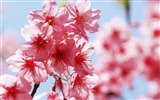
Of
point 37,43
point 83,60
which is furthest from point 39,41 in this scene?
point 83,60

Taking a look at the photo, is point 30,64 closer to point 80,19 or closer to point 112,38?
point 80,19

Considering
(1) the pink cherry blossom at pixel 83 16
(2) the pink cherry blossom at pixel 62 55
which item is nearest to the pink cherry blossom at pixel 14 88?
(2) the pink cherry blossom at pixel 62 55

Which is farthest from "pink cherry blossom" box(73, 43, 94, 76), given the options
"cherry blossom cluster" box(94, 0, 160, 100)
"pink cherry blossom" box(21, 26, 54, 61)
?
"cherry blossom cluster" box(94, 0, 160, 100)

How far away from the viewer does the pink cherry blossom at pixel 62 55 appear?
3.78ft

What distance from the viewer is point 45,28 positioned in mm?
1176

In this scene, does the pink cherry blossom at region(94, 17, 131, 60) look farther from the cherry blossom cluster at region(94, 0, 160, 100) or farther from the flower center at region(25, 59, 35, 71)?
the flower center at region(25, 59, 35, 71)

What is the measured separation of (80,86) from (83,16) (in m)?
0.24

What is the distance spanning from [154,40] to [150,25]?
0.25 metres

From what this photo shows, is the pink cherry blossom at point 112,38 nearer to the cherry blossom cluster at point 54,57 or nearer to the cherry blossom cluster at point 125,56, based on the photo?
the cherry blossom cluster at point 125,56

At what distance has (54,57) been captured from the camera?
1157 mm

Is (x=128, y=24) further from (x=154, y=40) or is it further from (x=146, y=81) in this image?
(x=146, y=81)

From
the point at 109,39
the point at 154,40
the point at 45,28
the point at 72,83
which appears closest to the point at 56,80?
the point at 72,83

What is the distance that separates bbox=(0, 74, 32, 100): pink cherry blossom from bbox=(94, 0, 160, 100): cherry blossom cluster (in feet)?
11.3

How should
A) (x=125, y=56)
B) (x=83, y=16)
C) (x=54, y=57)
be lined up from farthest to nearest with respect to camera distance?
(x=125, y=56) → (x=83, y=16) → (x=54, y=57)
